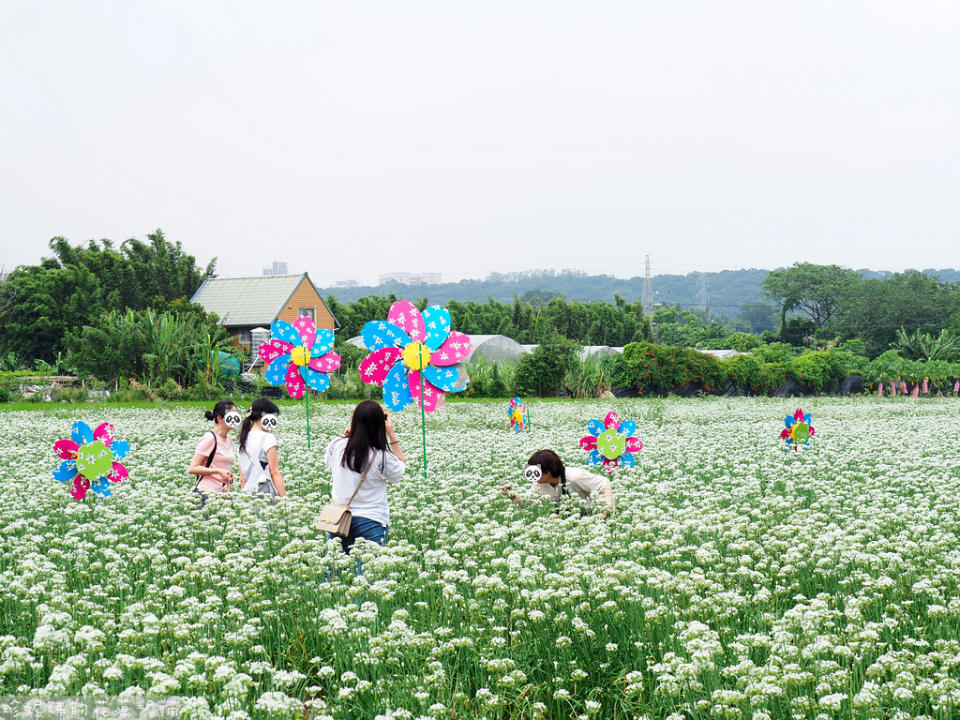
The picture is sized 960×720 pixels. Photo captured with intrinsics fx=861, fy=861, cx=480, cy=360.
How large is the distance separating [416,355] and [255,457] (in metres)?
2.22

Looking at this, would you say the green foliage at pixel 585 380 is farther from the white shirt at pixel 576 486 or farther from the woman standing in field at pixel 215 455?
the woman standing in field at pixel 215 455

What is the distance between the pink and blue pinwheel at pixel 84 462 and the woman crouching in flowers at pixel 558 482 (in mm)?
4314

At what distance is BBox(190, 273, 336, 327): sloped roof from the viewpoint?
55.3m

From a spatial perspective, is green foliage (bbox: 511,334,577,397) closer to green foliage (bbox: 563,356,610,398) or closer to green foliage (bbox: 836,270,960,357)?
green foliage (bbox: 563,356,610,398)

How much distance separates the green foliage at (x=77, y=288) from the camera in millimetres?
52281

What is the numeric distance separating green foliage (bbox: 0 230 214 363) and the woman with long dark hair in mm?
46904

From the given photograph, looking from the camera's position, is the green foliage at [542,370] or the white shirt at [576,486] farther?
the green foliage at [542,370]

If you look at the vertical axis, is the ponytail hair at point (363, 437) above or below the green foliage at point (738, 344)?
below

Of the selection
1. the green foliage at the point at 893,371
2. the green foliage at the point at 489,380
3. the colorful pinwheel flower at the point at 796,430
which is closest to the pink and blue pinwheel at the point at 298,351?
the colorful pinwheel flower at the point at 796,430

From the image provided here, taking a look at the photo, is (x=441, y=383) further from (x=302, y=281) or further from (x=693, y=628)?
(x=302, y=281)

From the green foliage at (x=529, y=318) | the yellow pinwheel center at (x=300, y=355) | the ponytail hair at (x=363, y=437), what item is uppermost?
the green foliage at (x=529, y=318)

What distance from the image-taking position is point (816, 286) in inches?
3602

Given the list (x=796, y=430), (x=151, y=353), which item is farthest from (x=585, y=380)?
(x=796, y=430)

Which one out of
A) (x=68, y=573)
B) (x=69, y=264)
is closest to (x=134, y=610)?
(x=68, y=573)
